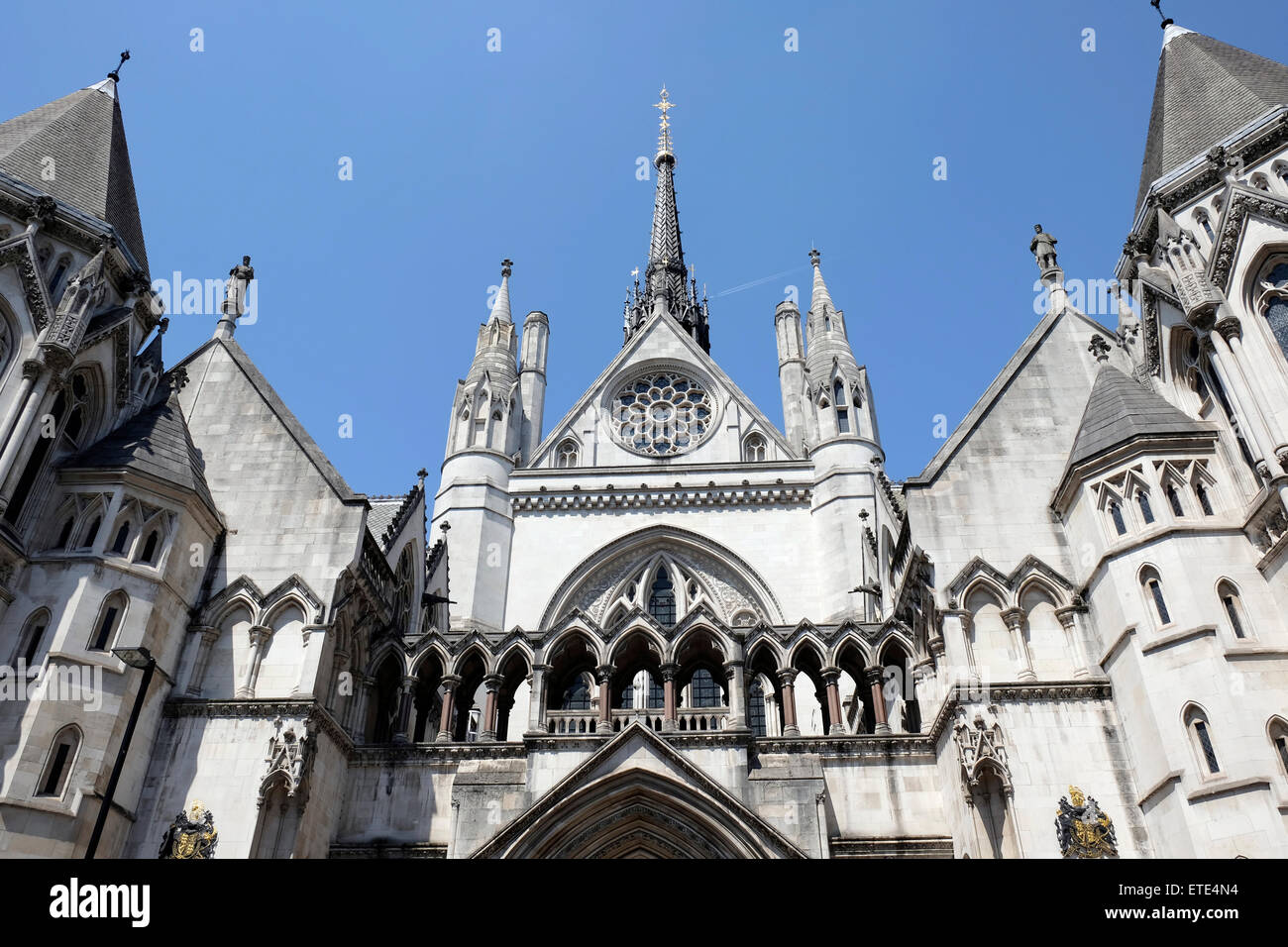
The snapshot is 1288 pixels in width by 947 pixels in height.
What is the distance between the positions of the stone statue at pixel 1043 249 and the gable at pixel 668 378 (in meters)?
11.4

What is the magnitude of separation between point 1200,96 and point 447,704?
21.2 meters

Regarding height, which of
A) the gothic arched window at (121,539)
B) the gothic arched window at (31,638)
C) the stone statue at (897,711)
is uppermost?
the gothic arched window at (121,539)

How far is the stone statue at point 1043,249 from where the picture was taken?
25.0m

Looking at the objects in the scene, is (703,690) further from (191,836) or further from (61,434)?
(61,434)

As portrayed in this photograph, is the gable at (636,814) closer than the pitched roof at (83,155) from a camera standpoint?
Yes

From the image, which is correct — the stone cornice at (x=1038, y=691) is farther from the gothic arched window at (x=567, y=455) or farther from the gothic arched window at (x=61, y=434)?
the gothic arched window at (x=567, y=455)

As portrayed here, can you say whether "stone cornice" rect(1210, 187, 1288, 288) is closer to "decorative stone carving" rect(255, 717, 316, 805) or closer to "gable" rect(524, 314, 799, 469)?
"gable" rect(524, 314, 799, 469)

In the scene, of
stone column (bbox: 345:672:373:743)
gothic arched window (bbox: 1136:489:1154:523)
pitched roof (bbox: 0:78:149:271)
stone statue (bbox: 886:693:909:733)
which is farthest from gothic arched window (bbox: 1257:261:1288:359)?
pitched roof (bbox: 0:78:149:271)

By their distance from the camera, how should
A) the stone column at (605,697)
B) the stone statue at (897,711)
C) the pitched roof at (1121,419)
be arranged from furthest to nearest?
1. the stone statue at (897,711)
2. the stone column at (605,697)
3. the pitched roof at (1121,419)

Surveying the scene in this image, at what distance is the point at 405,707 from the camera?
21156 mm

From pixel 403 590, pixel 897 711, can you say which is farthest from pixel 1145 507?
pixel 403 590

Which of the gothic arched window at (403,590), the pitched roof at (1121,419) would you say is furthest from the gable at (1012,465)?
the gothic arched window at (403,590)

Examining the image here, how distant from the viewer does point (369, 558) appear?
22.0 metres
